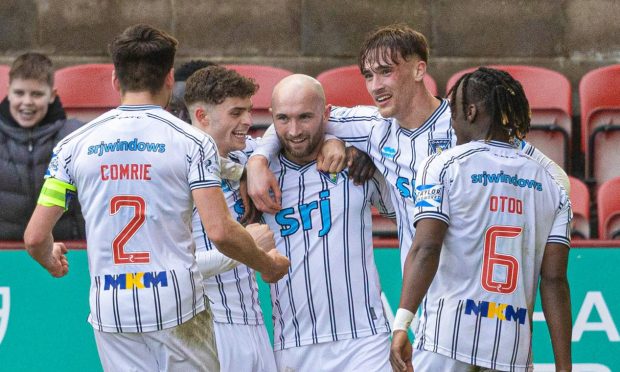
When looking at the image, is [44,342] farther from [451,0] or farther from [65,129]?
[451,0]

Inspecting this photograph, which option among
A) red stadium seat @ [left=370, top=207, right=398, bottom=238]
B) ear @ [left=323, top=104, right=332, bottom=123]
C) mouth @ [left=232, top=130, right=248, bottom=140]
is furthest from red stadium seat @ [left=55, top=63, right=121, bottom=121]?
ear @ [left=323, top=104, right=332, bottom=123]

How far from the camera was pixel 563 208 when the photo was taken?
4.06 m

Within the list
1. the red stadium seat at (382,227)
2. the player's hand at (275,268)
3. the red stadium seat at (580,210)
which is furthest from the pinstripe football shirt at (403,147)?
the red stadium seat at (580,210)

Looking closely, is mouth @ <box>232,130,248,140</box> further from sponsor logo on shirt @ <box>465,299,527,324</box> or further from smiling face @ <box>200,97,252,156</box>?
sponsor logo on shirt @ <box>465,299,527,324</box>

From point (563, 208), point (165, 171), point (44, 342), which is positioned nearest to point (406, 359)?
point (563, 208)

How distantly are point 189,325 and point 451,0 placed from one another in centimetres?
542

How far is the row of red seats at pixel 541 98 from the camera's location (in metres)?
7.86

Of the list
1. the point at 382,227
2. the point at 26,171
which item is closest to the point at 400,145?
the point at 382,227

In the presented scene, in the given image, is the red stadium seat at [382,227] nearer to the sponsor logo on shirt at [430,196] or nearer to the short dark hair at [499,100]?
the short dark hair at [499,100]

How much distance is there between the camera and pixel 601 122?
26.1 ft

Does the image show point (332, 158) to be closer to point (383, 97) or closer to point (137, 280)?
point (383, 97)

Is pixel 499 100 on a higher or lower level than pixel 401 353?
higher

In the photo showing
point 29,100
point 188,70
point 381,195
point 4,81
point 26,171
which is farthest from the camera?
point 4,81

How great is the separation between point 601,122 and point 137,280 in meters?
4.77
